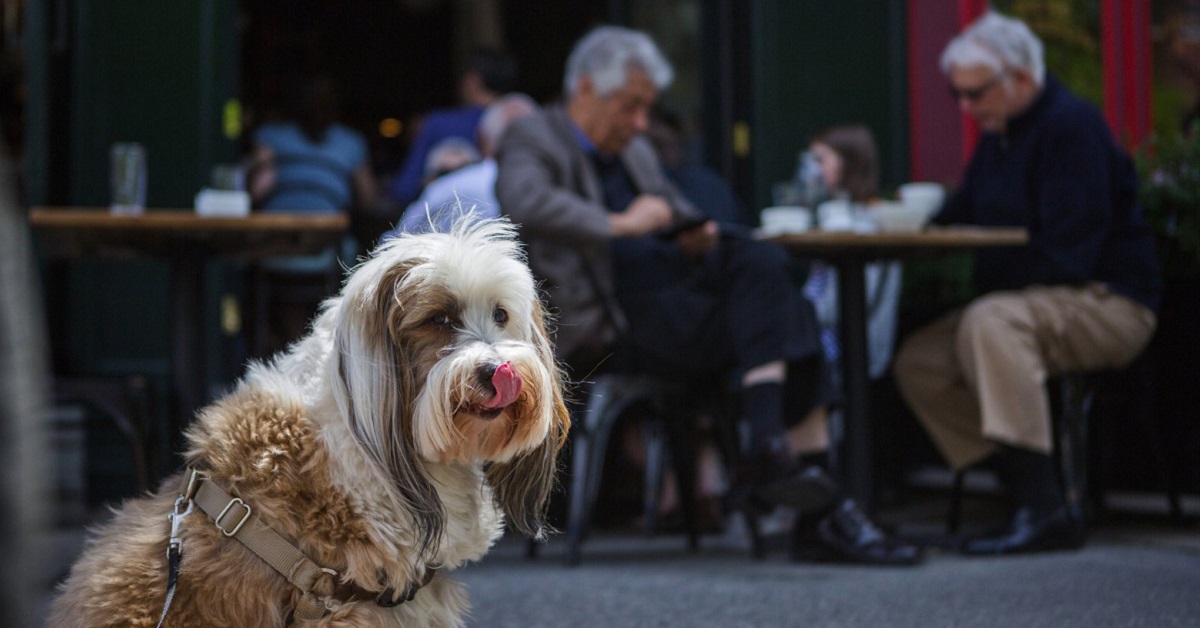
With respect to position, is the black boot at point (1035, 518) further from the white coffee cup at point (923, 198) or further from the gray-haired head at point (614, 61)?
the gray-haired head at point (614, 61)

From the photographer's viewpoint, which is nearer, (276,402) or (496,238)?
(276,402)

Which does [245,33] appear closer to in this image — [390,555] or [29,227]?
[29,227]

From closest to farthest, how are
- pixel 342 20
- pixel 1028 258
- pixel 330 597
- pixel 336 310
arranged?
pixel 330 597 → pixel 336 310 → pixel 1028 258 → pixel 342 20

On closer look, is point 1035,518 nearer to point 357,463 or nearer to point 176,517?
point 357,463

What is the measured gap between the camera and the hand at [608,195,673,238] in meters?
4.55

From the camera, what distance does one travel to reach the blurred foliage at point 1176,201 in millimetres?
5215

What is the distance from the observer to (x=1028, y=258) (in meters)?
5.00

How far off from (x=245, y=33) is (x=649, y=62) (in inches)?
339

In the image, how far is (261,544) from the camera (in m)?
1.93

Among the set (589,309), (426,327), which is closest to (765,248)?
(589,309)

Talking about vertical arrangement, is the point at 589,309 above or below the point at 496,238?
below

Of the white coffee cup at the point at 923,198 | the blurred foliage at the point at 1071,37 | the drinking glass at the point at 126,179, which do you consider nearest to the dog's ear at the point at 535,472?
the white coffee cup at the point at 923,198

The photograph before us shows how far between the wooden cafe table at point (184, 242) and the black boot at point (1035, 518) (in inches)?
108

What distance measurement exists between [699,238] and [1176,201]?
7.52ft
